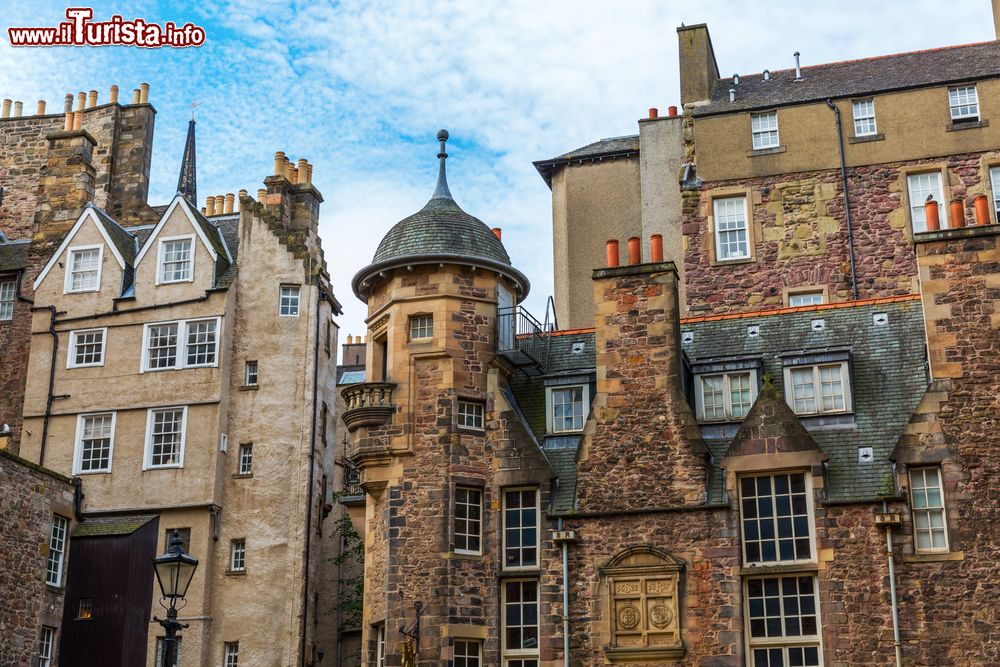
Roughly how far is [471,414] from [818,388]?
290 inches

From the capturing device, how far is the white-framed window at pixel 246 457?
116ft

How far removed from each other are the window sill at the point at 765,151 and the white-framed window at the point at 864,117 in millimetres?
1957

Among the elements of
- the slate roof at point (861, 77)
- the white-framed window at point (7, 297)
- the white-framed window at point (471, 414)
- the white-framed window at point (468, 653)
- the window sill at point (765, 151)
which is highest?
the slate roof at point (861, 77)

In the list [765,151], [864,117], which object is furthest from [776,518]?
[864,117]

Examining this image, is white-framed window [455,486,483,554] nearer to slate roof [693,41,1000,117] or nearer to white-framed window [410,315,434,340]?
white-framed window [410,315,434,340]

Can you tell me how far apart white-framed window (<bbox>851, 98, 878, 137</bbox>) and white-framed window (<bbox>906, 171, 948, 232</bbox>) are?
1629mm

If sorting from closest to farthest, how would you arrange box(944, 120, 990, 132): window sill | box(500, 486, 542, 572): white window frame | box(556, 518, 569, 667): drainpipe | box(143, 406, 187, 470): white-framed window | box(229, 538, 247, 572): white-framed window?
box(556, 518, 569, 667): drainpipe
box(500, 486, 542, 572): white window frame
box(229, 538, 247, 572): white-framed window
box(143, 406, 187, 470): white-framed window
box(944, 120, 990, 132): window sill

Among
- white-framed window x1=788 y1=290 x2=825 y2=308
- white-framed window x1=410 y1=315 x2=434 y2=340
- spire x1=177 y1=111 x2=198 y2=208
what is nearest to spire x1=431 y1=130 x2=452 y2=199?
white-framed window x1=410 y1=315 x2=434 y2=340

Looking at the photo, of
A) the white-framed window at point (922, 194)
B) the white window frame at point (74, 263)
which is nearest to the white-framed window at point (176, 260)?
the white window frame at point (74, 263)

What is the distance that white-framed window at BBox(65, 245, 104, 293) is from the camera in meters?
37.8

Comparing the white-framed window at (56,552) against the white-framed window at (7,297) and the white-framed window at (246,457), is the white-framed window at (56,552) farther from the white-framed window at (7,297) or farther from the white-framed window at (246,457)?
the white-framed window at (7,297)

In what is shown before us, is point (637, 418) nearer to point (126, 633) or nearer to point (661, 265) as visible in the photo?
point (661, 265)

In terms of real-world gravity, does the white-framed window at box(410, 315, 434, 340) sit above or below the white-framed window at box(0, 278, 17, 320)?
below

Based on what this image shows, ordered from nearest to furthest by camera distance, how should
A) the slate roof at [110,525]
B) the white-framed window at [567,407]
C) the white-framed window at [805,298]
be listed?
the white-framed window at [567,407], the slate roof at [110,525], the white-framed window at [805,298]
